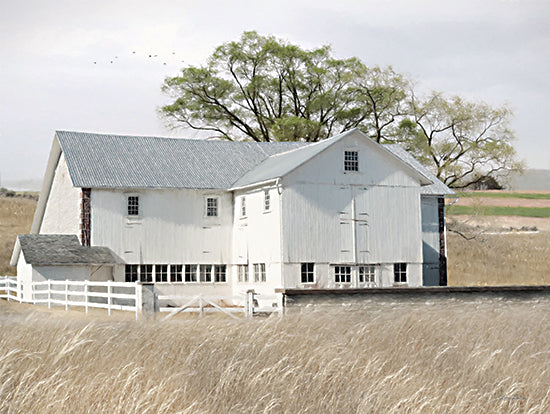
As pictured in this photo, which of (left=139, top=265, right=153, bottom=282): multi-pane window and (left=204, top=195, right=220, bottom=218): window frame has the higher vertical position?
(left=204, top=195, right=220, bottom=218): window frame

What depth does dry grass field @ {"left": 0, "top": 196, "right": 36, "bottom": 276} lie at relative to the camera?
47156 millimetres

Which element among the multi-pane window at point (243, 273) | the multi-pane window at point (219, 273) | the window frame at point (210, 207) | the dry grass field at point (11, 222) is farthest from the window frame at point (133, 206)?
the dry grass field at point (11, 222)

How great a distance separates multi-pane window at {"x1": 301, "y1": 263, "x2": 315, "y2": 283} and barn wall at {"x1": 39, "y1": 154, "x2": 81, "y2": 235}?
974cm

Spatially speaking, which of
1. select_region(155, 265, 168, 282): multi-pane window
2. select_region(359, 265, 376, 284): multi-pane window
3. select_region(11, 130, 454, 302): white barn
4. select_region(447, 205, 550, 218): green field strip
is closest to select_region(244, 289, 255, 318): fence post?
select_region(11, 130, 454, 302): white barn

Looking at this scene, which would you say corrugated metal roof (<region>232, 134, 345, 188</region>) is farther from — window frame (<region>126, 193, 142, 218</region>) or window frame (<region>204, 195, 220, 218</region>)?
window frame (<region>126, 193, 142, 218</region>)

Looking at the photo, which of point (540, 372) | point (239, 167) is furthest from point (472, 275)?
point (540, 372)

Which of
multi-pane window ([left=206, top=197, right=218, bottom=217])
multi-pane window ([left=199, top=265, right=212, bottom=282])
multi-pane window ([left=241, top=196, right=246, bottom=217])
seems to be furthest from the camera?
multi-pane window ([left=206, top=197, right=218, bottom=217])

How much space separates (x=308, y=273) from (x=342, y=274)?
152cm

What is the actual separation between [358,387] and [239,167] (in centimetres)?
2636

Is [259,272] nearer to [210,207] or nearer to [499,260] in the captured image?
[210,207]

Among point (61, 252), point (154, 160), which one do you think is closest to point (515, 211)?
point (154, 160)

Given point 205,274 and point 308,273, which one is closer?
point 308,273

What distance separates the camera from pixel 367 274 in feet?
107

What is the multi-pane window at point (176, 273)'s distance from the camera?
34.2 m
